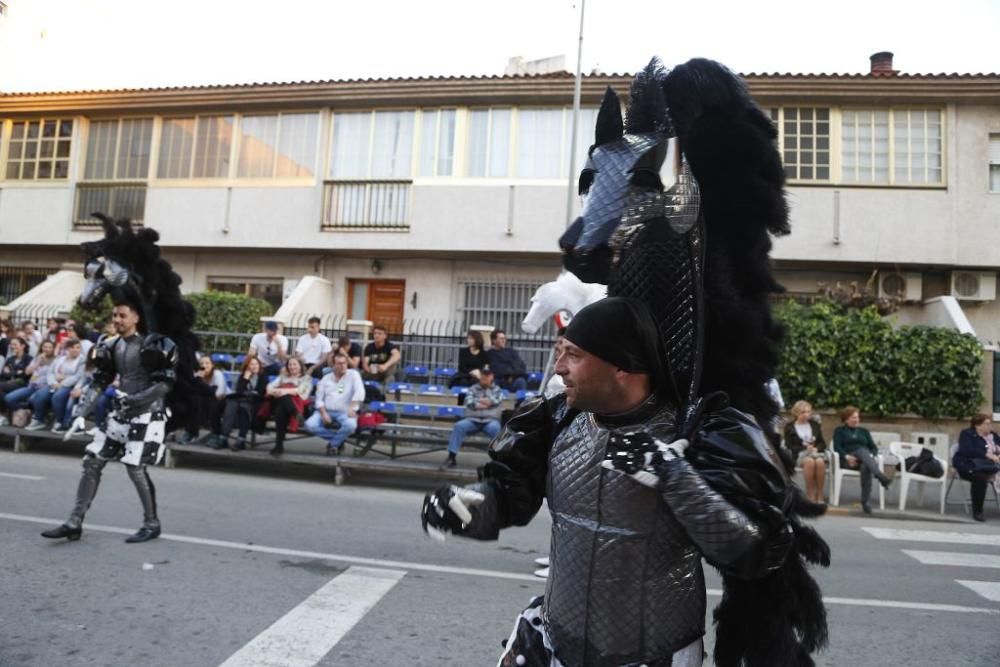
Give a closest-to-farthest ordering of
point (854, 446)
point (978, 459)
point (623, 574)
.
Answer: point (623, 574) < point (978, 459) < point (854, 446)

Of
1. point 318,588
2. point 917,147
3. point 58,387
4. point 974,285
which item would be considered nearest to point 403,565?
point 318,588

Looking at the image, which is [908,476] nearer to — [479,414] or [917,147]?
[479,414]

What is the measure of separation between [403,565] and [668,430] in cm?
434

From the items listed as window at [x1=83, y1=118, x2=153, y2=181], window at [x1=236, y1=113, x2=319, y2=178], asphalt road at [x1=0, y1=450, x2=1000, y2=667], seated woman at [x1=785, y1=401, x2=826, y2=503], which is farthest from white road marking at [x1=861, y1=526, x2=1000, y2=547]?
window at [x1=83, y1=118, x2=153, y2=181]

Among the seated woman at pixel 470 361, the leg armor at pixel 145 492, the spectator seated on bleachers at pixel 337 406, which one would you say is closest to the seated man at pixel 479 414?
the seated woman at pixel 470 361

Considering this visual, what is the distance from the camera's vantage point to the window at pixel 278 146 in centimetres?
1803

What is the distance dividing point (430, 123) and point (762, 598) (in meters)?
16.7

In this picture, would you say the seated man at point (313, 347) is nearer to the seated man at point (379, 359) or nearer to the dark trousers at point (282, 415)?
the seated man at point (379, 359)

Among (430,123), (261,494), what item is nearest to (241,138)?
(430,123)

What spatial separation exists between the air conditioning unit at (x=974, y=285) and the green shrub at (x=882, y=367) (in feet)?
10.7

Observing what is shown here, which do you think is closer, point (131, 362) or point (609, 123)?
point (609, 123)

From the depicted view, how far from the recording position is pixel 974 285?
51.2 ft

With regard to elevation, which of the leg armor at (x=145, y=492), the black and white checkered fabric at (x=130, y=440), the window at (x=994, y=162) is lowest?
the leg armor at (x=145, y=492)

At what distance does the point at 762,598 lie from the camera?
1.94 metres
